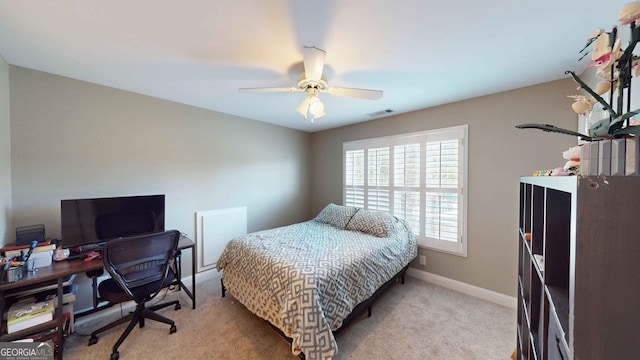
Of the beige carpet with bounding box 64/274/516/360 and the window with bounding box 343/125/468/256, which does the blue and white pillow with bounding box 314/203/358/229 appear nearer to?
the window with bounding box 343/125/468/256

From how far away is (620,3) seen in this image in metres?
1.18

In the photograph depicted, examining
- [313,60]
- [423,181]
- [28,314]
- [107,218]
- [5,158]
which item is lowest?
[28,314]

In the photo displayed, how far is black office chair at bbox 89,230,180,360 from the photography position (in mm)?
1766

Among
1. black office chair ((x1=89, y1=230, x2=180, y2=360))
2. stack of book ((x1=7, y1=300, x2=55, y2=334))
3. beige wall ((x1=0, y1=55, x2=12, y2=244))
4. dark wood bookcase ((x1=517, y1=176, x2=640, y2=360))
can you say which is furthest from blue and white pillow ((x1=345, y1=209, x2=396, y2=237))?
beige wall ((x1=0, y1=55, x2=12, y2=244))

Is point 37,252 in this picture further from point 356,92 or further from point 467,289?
point 467,289

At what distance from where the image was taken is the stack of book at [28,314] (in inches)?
61.2

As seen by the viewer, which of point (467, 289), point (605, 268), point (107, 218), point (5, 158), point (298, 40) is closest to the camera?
point (605, 268)

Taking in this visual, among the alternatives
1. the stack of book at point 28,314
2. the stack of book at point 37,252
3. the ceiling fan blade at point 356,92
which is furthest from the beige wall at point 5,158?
the ceiling fan blade at point 356,92

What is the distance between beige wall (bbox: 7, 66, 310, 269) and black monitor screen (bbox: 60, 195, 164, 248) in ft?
0.88

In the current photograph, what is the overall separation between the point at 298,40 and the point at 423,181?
92.8 inches

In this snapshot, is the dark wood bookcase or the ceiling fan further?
the ceiling fan

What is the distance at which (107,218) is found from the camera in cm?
219

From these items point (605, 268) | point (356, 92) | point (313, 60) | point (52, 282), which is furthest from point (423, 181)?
point (52, 282)

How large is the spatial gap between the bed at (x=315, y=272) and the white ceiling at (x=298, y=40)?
5.47 ft
